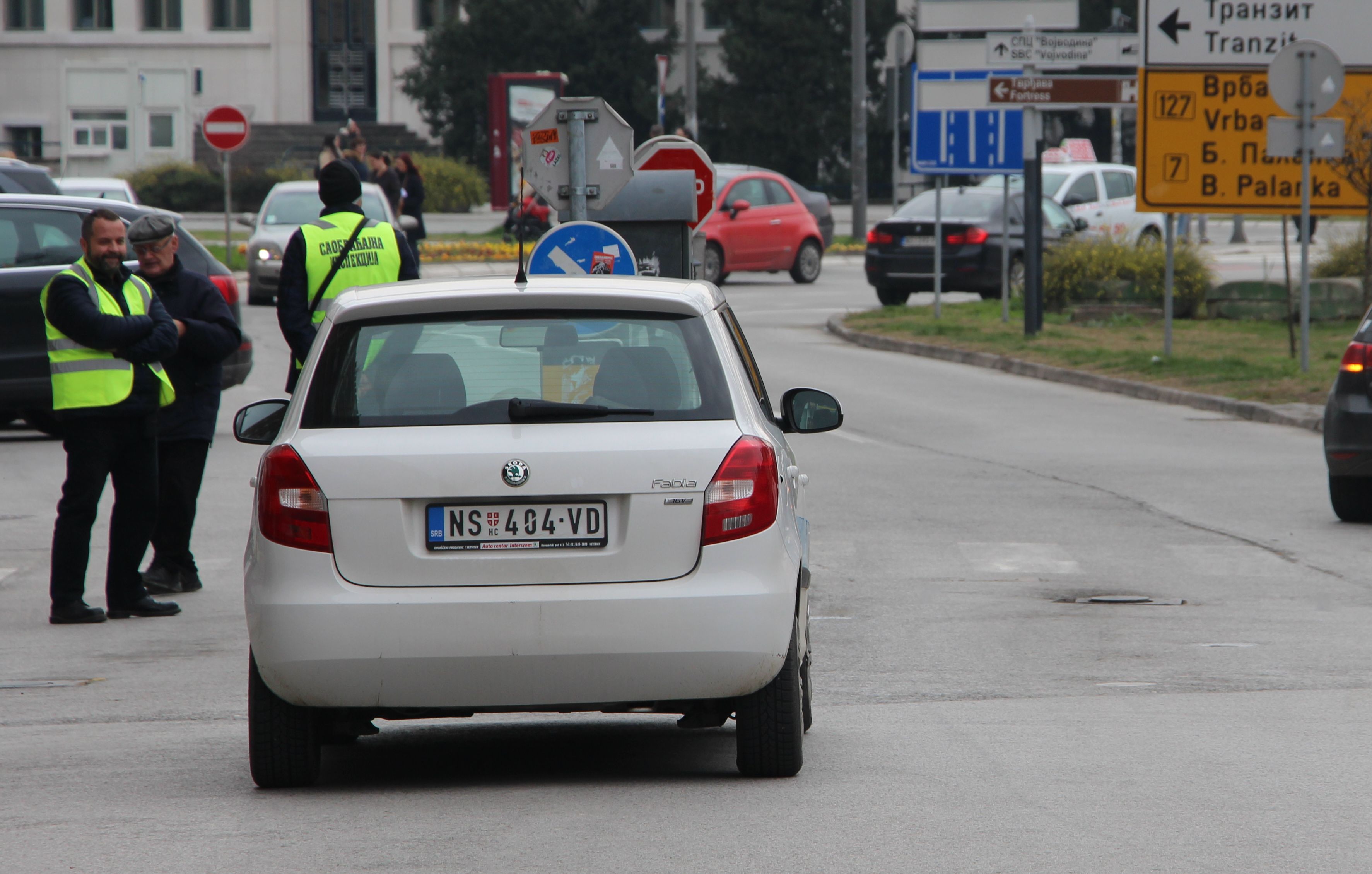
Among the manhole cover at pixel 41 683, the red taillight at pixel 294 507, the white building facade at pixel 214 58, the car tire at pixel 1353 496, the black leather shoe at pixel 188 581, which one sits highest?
the white building facade at pixel 214 58

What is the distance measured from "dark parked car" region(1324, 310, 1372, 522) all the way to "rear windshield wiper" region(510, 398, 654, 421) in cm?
704

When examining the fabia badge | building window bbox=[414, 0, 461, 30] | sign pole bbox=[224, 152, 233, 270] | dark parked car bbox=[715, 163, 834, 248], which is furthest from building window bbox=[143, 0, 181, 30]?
the fabia badge

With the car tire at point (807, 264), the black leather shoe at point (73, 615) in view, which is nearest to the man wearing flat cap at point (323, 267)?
the black leather shoe at point (73, 615)

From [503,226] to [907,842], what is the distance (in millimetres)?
36889

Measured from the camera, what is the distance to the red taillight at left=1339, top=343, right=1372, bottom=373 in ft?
38.5

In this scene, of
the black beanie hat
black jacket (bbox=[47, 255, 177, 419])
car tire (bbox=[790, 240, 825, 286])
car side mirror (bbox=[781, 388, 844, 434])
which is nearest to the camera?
car side mirror (bbox=[781, 388, 844, 434])

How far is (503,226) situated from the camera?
41469 millimetres

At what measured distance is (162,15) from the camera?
235ft

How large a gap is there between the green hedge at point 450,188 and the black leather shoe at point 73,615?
144 feet

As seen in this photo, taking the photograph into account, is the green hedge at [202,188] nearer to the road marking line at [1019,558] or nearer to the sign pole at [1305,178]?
the sign pole at [1305,178]

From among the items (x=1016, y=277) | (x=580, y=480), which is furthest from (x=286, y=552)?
(x=1016, y=277)

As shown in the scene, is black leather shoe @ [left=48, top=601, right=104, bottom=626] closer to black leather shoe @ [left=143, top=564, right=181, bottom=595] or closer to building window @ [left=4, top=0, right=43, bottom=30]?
black leather shoe @ [left=143, top=564, right=181, bottom=595]

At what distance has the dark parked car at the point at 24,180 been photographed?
19.8 m

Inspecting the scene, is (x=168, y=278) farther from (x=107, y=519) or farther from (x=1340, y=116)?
(x=1340, y=116)
